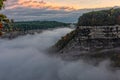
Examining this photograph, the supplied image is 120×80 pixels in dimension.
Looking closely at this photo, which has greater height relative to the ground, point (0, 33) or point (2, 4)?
point (2, 4)
